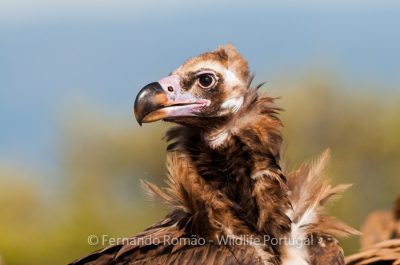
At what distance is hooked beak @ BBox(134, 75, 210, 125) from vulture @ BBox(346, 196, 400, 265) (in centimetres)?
122

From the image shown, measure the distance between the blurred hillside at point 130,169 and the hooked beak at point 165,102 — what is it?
5.53 meters

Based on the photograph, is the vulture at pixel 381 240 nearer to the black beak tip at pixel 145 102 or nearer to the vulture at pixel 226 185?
the vulture at pixel 226 185

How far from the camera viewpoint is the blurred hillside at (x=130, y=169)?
1121 centimetres

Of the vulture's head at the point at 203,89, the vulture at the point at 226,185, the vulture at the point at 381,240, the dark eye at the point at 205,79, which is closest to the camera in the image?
the vulture at the point at 226,185

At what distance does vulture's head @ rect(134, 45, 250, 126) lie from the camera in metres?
4.75

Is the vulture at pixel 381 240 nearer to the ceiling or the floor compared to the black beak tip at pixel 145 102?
nearer to the floor

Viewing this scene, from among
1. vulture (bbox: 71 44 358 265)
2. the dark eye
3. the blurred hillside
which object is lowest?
the blurred hillside

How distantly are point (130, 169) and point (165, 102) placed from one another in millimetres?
9000

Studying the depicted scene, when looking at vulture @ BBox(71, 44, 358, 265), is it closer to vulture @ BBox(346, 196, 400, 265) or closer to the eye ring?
the eye ring

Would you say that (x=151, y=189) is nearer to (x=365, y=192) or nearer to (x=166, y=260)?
(x=166, y=260)

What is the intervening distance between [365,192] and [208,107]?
7887 mm

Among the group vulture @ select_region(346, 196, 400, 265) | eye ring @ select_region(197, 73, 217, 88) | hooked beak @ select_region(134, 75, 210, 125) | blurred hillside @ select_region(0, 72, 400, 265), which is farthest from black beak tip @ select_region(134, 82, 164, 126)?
blurred hillside @ select_region(0, 72, 400, 265)

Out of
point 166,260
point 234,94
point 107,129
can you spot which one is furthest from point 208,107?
point 107,129

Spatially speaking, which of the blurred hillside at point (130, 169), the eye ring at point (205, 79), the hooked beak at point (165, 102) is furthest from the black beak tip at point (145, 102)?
the blurred hillside at point (130, 169)
